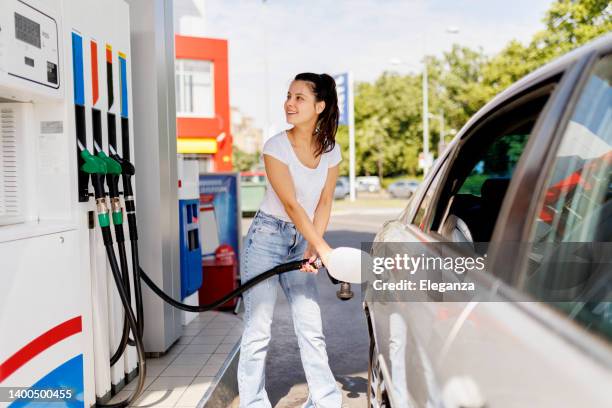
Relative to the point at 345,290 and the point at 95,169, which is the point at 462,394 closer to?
the point at 345,290

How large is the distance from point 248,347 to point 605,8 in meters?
20.8

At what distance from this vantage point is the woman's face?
3.32 metres

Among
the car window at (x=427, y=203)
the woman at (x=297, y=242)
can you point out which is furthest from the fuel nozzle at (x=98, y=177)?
the car window at (x=427, y=203)

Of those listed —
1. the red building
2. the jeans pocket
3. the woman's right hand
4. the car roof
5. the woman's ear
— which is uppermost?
the red building

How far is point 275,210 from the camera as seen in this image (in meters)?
3.38

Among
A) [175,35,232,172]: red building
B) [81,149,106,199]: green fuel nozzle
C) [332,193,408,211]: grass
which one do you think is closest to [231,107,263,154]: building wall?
[332,193,408,211]: grass

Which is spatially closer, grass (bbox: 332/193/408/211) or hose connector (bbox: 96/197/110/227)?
hose connector (bbox: 96/197/110/227)

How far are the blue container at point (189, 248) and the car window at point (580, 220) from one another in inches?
162

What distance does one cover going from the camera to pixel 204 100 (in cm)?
2933

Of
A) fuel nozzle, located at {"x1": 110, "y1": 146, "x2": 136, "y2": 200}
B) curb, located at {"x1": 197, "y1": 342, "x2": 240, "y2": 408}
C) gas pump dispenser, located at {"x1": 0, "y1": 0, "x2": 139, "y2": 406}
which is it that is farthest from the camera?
curb, located at {"x1": 197, "y1": 342, "x2": 240, "y2": 408}

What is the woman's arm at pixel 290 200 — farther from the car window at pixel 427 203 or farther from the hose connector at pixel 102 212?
the hose connector at pixel 102 212

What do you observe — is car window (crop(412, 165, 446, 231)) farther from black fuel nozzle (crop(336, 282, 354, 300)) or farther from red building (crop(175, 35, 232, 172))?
red building (crop(175, 35, 232, 172))

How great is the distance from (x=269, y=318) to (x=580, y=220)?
2.15 m

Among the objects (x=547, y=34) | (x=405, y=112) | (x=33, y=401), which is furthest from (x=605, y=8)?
(x=405, y=112)
